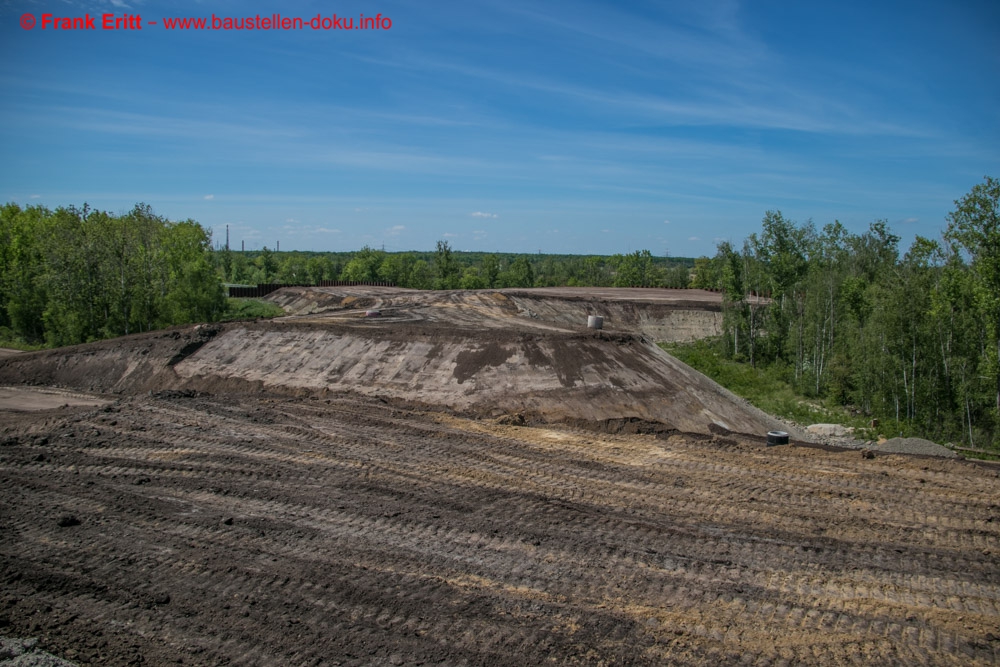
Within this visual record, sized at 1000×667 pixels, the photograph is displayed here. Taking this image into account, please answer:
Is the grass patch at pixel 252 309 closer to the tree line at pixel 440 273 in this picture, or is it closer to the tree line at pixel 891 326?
the tree line at pixel 440 273

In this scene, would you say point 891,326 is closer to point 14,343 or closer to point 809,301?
point 809,301

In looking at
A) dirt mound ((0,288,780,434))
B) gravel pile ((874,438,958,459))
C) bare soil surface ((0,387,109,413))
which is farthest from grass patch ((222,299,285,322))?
gravel pile ((874,438,958,459))

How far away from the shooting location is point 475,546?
412 inches

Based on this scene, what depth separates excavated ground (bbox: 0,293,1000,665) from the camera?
8.06 m

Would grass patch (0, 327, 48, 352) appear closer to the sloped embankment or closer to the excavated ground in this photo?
the sloped embankment

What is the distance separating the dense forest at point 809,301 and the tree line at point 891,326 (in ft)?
0.23

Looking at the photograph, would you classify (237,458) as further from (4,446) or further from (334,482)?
(4,446)

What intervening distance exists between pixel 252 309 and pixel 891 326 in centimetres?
4485

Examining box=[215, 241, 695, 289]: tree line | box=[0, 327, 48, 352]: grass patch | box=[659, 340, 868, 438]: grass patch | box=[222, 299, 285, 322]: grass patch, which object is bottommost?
box=[659, 340, 868, 438]: grass patch

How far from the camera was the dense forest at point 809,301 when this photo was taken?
89.0 feet

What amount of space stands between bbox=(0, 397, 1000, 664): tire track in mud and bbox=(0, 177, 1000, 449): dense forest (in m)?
15.7

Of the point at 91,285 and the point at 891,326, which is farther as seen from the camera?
the point at 91,285

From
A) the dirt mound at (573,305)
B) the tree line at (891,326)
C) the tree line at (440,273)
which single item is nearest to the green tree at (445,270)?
the tree line at (440,273)

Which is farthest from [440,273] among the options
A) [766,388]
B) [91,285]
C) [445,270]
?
[766,388]
